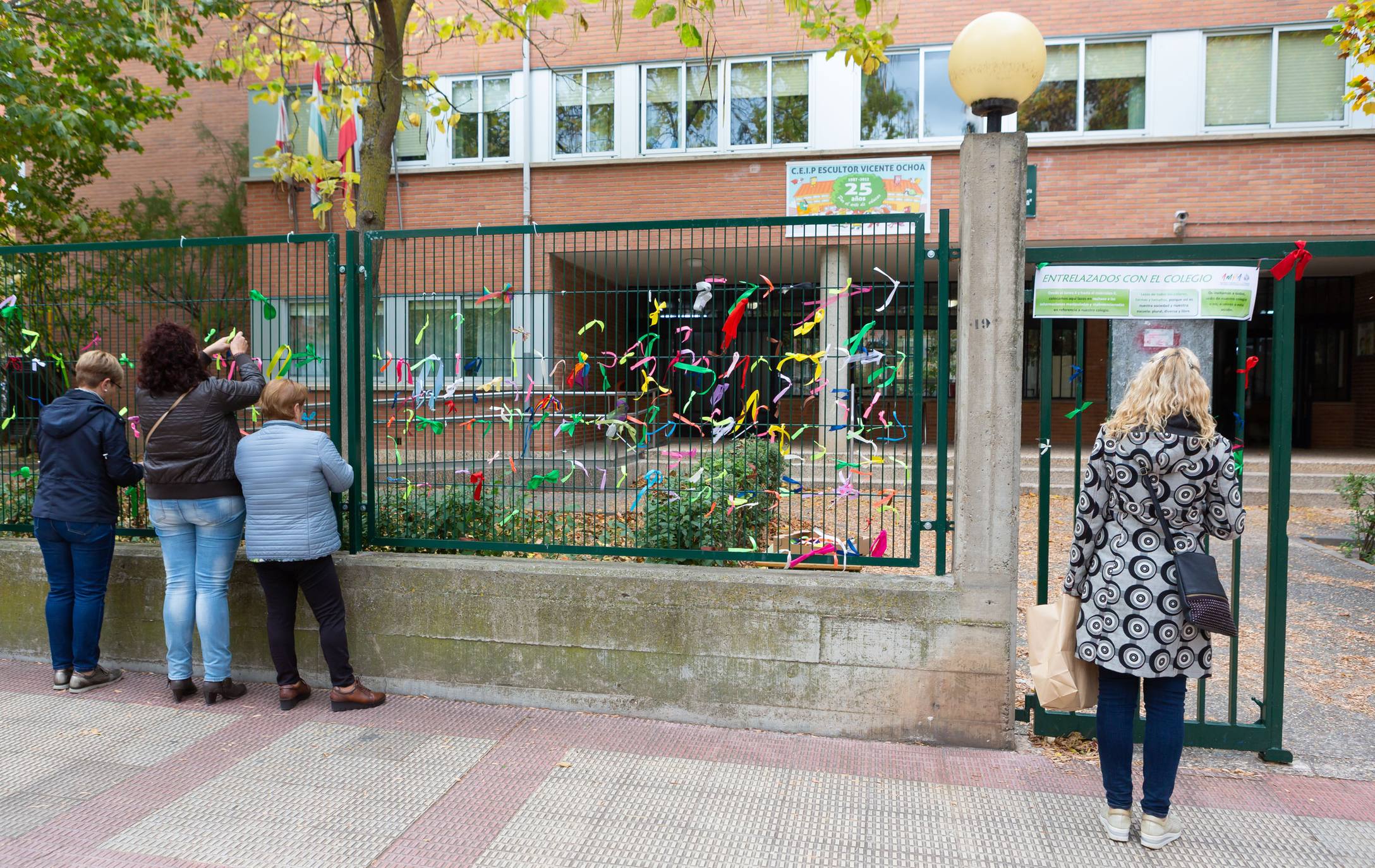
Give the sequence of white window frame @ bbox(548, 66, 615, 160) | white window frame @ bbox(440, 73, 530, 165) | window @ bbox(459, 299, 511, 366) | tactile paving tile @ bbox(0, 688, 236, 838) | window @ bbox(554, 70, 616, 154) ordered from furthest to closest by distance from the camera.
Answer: white window frame @ bbox(440, 73, 530, 165)
window @ bbox(554, 70, 616, 154)
white window frame @ bbox(548, 66, 615, 160)
window @ bbox(459, 299, 511, 366)
tactile paving tile @ bbox(0, 688, 236, 838)

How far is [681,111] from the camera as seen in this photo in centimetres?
1384

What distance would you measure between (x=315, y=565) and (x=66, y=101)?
347 inches

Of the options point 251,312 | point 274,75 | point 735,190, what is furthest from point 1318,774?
point 274,75

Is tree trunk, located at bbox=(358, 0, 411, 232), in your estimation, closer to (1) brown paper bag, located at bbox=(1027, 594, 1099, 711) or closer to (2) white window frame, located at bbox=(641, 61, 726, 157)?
(1) brown paper bag, located at bbox=(1027, 594, 1099, 711)

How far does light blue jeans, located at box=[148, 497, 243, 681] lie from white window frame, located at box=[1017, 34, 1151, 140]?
1222 centimetres

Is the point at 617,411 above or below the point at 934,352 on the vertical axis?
below

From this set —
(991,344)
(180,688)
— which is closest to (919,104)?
(991,344)

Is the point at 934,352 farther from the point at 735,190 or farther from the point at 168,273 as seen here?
the point at 735,190

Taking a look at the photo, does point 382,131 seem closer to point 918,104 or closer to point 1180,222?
point 918,104

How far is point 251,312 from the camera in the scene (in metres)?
5.02

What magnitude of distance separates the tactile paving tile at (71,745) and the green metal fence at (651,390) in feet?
4.56

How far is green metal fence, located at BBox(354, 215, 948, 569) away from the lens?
165 inches

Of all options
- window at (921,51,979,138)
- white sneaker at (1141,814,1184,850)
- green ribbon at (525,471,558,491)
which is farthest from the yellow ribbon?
window at (921,51,979,138)

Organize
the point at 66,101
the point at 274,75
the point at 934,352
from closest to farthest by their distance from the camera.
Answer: the point at 934,352
the point at 66,101
the point at 274,75
